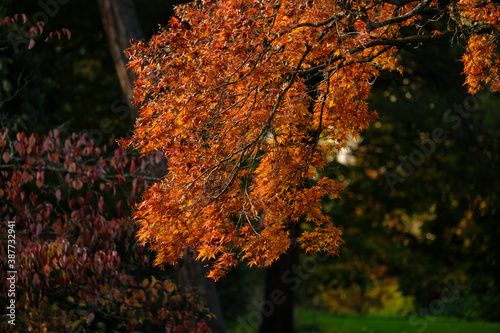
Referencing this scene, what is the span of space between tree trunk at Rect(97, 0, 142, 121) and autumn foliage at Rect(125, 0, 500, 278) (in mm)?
4582

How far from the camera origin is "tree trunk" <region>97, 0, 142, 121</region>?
10.6 m

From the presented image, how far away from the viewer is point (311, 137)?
5949mm

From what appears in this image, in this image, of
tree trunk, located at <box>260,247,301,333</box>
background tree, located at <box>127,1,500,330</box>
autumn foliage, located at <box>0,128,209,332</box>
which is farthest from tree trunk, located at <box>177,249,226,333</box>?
tree trunk, located at <box>260,247,301,333</box>

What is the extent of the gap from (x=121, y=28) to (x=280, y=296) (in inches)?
249

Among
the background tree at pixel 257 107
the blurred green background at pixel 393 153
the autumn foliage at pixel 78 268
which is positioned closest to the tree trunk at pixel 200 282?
the autumn foliage at pixel 78 268

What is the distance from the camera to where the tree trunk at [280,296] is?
42.2ft

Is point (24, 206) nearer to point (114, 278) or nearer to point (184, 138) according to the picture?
point (114, 278)

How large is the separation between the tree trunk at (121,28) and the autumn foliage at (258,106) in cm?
458

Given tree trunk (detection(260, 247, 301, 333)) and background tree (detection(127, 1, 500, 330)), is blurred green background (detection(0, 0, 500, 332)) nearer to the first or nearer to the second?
tree trunk (detection(260, 247, 301, 333))

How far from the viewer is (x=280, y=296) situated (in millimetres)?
12859

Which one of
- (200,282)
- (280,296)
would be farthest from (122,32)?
(280,296)

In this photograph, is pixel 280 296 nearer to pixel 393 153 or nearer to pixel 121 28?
pixel 393 153

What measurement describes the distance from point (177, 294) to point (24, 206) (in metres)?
2.39

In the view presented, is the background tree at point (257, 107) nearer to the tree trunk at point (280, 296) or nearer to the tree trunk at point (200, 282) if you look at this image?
the tree trunk at point (200, 282)
